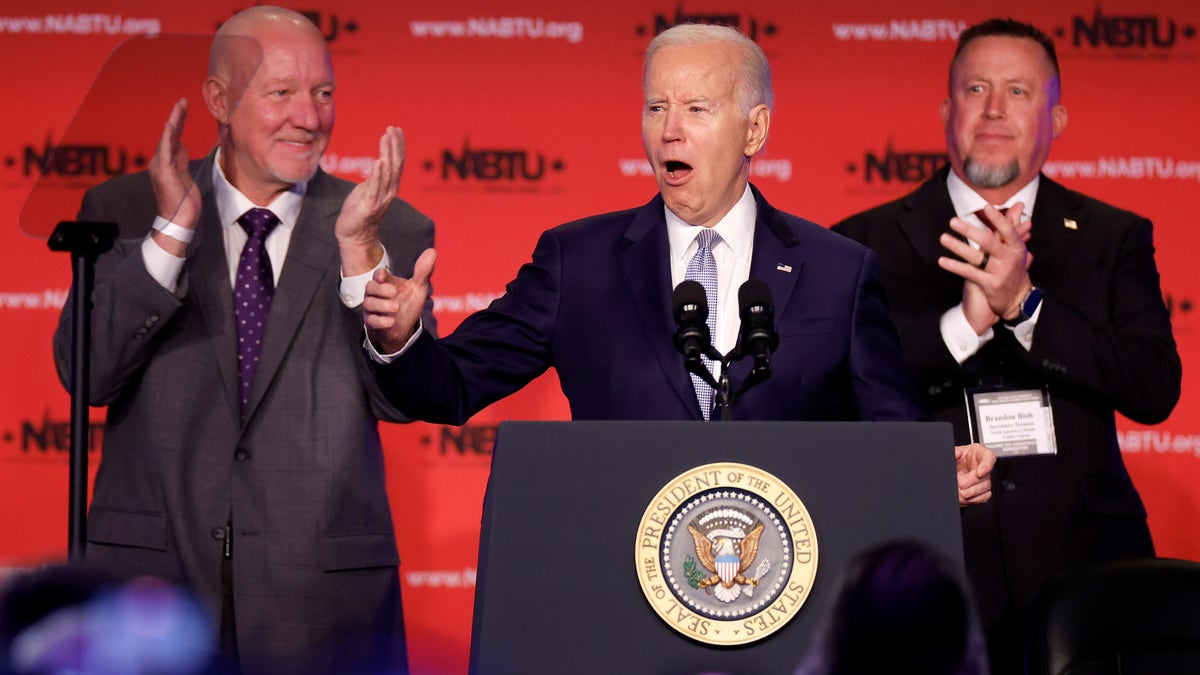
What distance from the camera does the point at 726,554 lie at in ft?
6.64

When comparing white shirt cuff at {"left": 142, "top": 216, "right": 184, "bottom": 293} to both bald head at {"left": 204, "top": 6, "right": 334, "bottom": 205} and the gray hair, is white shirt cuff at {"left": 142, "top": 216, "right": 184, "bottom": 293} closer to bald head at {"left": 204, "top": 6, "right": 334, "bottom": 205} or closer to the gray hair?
bald head at {"left": 204, "top": 6, "right": 334, "bottom": 205}

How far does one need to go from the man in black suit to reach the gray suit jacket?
52.0 inches

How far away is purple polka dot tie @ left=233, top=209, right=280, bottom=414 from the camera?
11.3 feet

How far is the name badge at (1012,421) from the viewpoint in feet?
11.5

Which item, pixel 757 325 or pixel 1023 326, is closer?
pixel 757 325

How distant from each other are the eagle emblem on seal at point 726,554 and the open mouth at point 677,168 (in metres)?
1.03

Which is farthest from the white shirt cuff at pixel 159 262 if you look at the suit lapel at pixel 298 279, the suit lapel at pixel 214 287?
the suit lapel at pixel 298 279

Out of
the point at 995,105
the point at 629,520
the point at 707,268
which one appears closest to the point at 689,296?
the point at 629,520

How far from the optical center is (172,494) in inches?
131

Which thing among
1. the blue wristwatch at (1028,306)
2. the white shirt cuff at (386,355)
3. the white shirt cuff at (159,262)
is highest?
the white shirt cuff at (159,262)

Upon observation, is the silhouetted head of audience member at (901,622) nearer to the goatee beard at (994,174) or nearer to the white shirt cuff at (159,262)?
the white shirt cuff at (159,262)

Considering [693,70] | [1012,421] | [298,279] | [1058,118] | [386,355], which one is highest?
[1058,118]

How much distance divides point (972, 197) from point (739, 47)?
48.1 inches

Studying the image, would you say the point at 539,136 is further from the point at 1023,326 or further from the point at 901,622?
the point at 901,622
